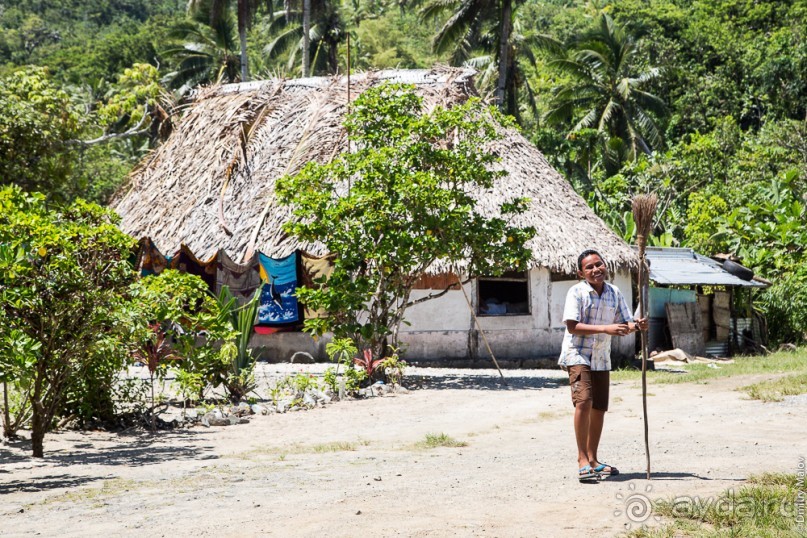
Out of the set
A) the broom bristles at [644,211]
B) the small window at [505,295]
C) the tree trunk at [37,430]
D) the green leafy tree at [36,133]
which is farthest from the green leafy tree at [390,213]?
the green leafy tree at [36,133]

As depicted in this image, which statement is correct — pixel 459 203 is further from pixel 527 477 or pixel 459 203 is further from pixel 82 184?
pixel 82 184

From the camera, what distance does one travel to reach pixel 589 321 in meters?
6.42

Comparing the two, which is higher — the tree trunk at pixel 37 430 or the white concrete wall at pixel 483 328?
the white concrete wall at pixel 483 328

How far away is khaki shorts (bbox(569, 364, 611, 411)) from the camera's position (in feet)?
20.7

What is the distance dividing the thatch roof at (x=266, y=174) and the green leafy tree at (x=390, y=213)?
2.81 metres

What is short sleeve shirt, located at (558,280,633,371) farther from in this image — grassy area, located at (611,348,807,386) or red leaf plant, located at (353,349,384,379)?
grassy area, located at (611,348,807,386)

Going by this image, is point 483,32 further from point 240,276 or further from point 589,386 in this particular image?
point 589,386

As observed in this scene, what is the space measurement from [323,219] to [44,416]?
17.8 feet

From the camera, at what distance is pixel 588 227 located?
1702cm

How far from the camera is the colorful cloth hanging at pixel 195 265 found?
1634cm

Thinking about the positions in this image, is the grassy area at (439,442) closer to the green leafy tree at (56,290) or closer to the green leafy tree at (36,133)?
the green leafy tree at (56,290)

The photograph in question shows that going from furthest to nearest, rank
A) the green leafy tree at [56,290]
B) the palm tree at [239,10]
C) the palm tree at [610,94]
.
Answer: the palm tree at [610,94], the palm tree at [239,10], the green leafy tree at [56,290]

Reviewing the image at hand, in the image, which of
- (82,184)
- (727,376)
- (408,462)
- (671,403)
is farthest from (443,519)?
(82,184)

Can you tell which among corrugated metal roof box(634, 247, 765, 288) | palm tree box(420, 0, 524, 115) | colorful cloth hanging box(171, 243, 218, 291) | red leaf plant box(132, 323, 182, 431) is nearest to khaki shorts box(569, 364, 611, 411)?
red leaf plant box(132, 323, 182, 431)
